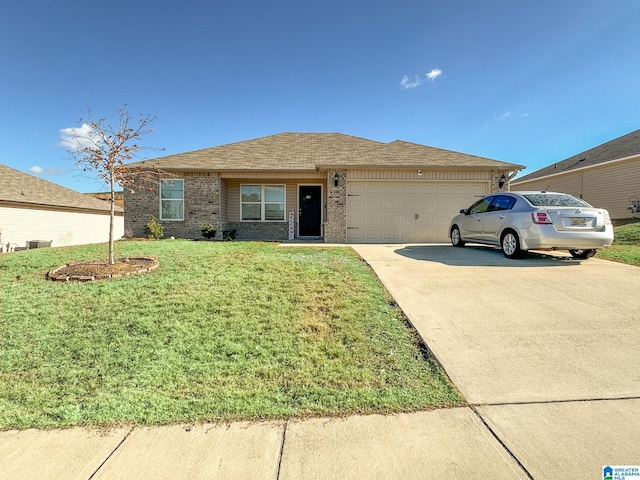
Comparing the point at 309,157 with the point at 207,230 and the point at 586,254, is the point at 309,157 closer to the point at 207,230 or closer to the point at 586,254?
the point at 207,230

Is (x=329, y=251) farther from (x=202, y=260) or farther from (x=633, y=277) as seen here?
(x=633, y=277)

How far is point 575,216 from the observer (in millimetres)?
6477

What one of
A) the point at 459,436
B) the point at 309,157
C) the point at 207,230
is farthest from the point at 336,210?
the point at 459,436

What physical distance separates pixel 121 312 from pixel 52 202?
18753mm

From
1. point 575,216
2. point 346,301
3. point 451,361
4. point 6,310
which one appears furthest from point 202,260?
point 575,216

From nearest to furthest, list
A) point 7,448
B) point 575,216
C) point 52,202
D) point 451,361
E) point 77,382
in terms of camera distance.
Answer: point 7,448
point 77,382
point 451,361
point 575,216
point 52,202

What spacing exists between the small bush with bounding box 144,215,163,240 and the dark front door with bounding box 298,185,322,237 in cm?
543

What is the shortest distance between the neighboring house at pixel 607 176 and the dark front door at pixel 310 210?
14.2 meters

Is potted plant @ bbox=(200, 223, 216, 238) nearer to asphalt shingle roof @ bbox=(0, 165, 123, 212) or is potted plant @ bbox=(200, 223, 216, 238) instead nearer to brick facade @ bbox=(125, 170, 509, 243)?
brick facade @ bbox=(125, 170, 509, 243)

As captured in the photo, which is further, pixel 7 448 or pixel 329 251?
pixel 329 251

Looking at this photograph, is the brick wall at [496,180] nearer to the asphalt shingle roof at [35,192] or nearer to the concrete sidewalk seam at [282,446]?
the concrete sidewalk seam at [282,446]

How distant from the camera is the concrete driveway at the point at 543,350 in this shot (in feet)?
7.19

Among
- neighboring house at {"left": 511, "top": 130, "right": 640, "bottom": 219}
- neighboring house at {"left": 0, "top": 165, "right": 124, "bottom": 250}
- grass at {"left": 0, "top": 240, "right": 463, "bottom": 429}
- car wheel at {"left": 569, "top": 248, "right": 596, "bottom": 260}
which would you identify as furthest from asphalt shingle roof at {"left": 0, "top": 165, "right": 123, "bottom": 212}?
neighboring house at {"left": 511, "top": 130, "right": 640, "bottom": 219}

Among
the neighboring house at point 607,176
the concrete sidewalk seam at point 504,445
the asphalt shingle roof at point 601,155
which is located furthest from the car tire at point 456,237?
the asphalt shingle roof at point 601,155
